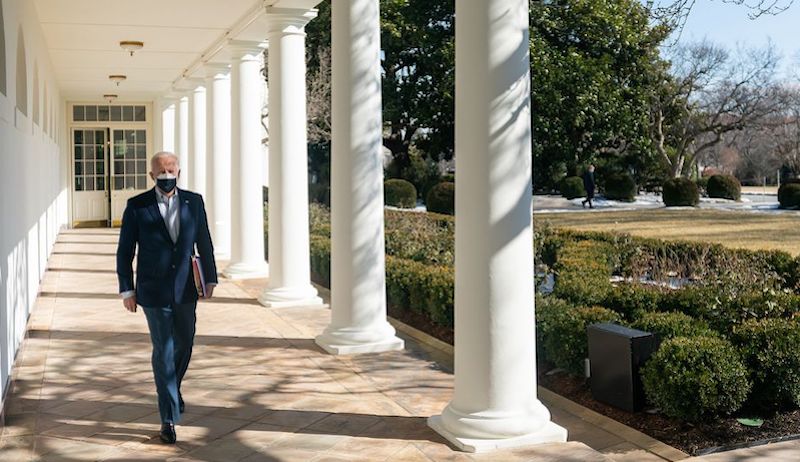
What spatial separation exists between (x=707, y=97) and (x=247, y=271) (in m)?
42.8

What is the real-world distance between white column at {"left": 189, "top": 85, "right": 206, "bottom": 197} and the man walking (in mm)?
12961

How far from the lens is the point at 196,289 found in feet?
17.5

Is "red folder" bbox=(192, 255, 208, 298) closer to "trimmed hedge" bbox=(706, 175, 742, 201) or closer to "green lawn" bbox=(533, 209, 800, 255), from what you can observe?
"green lawn" bbox=(533, 209, 800, 255)

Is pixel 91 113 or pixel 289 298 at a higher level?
pixel 91 113

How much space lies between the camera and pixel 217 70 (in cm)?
1538

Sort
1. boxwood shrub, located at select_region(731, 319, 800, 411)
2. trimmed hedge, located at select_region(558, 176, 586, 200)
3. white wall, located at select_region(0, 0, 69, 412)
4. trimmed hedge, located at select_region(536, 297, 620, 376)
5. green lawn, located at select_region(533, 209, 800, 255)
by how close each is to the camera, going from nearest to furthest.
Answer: boxwood shrub, located at select_region(731, 319, 800, 411), white wall, located at select_region(0, 0, 69, 412), trimmed hedge, located at select_region(536, 297, 620, 376), green lawn, located at select_region(533, 209, 800, 255), trimmed hedge, located at select_region(558, 176, 586, 200)

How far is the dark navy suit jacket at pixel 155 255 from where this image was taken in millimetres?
5191

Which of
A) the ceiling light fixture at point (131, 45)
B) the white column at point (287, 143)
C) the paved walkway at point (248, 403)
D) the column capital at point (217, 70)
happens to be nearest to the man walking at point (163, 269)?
the paved walkway at point (248, 403)

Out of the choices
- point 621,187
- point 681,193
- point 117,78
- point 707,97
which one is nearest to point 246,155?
point 117,78

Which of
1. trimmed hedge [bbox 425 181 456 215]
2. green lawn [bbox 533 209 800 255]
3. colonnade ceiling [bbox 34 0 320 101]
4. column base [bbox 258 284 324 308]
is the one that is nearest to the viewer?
column base [bbox 258 284 324 308]

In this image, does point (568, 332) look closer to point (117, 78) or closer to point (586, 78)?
point (117, 78)

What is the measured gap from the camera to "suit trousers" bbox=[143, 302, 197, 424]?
522 centimetres

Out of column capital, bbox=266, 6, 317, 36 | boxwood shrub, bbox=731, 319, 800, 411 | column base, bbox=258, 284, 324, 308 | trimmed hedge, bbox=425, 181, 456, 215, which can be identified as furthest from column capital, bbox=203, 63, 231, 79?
trimmed hedge, bbox=425, 181, 456, 215

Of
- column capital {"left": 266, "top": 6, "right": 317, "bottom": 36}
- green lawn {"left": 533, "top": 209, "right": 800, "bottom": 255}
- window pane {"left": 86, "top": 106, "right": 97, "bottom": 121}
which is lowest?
green lawn {"left": 533, "top": 209, "right": 800, "bottom": 255}
